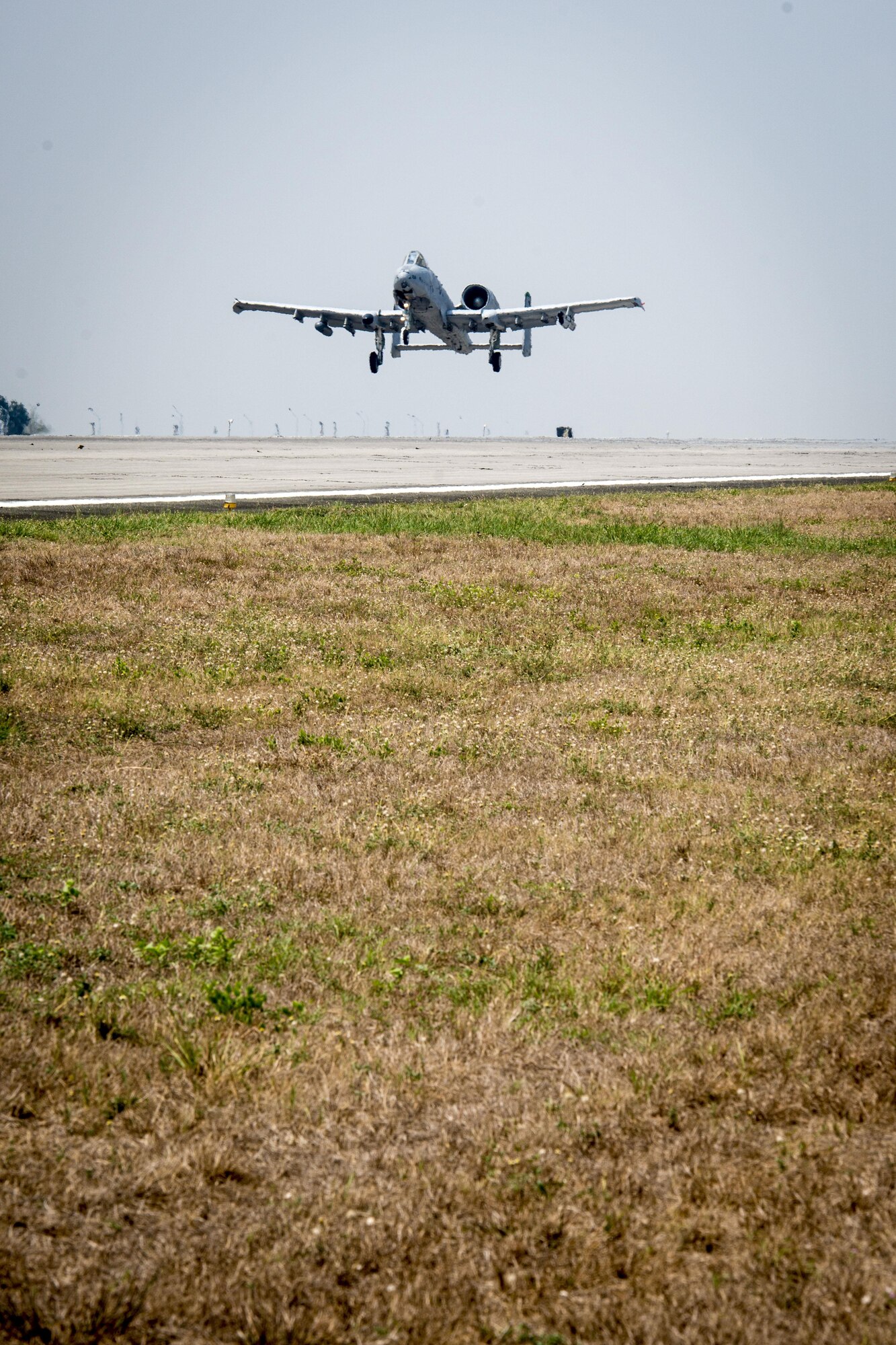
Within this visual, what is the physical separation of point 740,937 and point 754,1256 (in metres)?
3.24

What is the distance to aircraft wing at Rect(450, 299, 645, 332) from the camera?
69.8 meters

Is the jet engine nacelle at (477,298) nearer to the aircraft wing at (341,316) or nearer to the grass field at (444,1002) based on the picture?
the aircraft wing at (341,316)

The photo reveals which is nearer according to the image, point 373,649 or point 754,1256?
point 754,1256

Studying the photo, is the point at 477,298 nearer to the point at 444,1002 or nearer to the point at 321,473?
the point at 321,473

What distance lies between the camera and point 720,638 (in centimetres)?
1909

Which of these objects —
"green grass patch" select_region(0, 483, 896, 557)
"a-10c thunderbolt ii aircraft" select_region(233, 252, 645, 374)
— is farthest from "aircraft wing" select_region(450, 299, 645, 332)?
"green grass patch" select_region(0, 483, 896, 557)

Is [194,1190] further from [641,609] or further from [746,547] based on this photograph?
[746,547]

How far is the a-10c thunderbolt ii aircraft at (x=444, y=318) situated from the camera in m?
64.7

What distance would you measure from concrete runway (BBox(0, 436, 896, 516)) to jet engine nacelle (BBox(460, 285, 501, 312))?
35.0 feet

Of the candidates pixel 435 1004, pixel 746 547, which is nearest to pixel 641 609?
pixel 746 547

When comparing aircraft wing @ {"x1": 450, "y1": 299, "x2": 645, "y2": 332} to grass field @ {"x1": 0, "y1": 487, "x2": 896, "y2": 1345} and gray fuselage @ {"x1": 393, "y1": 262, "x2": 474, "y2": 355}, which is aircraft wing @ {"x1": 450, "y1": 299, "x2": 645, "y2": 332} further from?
grass field @ {"x1": 0, "y1": 487, "x2": 896, "y2": 1345}

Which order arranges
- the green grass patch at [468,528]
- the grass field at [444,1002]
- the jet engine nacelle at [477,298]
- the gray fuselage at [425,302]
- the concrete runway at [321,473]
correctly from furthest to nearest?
the jet engine nacelle at [477,298] → the gray fuselage at [425,302] → the concrete runway at [321,473] → the green grass patch at [468,528] → the grass field at [444,1002]

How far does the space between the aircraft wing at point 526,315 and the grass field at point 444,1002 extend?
5772 cm

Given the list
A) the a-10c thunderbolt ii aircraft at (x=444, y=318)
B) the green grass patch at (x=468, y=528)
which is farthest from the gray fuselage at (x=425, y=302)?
the green grass patch at (x=468, y=528)
